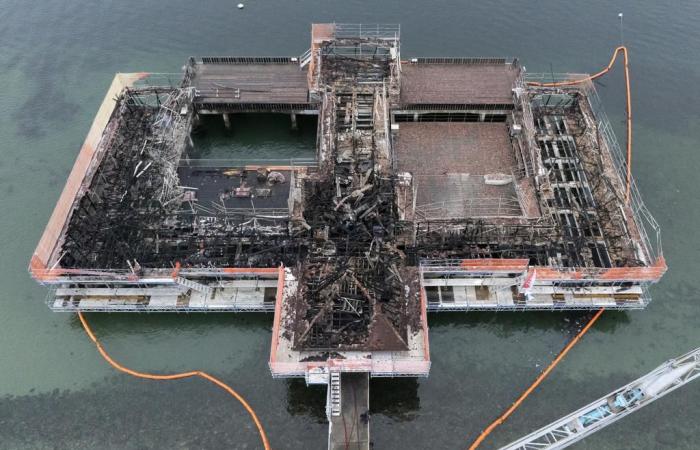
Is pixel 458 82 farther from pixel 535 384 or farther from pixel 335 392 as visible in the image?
pixel 335 392

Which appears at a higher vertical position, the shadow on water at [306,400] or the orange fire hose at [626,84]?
the orange fire hose at [626,84]

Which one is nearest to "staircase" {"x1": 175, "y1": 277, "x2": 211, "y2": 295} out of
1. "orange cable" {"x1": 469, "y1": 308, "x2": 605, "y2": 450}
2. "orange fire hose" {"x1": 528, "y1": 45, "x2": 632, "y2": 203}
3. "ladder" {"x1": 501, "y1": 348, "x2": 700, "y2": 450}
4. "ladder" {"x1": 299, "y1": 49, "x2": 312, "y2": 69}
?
"orange cable" {"x1": 469, "y1": 308, "x2": 605, "y2": 450}

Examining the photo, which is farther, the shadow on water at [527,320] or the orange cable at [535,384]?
the shadow on water at [527,320]

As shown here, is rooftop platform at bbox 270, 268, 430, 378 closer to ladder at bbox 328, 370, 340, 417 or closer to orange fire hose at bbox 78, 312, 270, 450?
ladder at bbox 328, 370, 340, 417

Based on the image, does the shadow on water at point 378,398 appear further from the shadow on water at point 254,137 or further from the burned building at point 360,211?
the shadow on water at point 254,137

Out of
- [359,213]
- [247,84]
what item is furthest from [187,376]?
[247,84]

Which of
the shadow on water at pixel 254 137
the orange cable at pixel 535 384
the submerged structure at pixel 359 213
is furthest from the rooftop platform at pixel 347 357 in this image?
the shadow on water at pixel 254 137

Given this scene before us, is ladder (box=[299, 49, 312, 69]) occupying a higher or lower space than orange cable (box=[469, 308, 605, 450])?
higher
